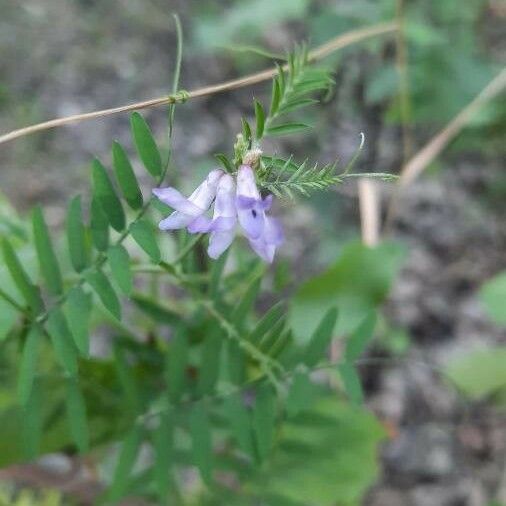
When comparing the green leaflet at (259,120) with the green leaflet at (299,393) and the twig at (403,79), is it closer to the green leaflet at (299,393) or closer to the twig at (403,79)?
the green leaflet at (299,393)

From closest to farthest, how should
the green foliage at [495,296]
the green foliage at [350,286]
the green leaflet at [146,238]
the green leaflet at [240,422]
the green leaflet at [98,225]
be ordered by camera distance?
the green leaflet at [146,238] < the green leaflet at [98,225] < the green leaflet at [240,422] < the green foliage at [350,286] < the green foliage at [495,296]

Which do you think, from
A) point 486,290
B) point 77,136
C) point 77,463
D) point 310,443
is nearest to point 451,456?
point 486,290

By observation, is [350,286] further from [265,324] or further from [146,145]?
[146,145]

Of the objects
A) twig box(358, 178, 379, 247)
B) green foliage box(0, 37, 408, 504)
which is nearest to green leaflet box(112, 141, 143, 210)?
green foliage box(0, 37, 408, 504)

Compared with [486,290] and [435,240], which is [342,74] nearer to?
[435,240]

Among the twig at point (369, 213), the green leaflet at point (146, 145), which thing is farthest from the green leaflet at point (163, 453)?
the twig at point (369, 213)
